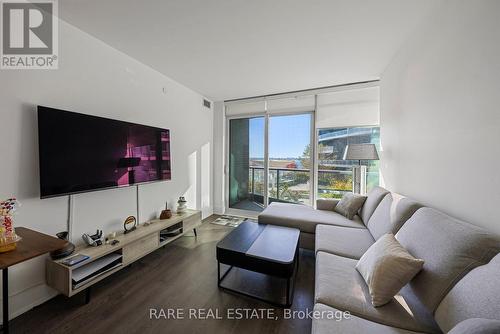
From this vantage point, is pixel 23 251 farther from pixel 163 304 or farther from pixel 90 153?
pixel 163 304

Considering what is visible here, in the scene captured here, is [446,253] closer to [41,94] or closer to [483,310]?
[483,310]

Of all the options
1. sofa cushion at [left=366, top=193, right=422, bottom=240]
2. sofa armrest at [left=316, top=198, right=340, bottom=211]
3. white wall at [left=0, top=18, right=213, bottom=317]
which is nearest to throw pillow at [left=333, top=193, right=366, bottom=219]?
sofa armrest at [left=316, top=198, right=340, bottom=211]

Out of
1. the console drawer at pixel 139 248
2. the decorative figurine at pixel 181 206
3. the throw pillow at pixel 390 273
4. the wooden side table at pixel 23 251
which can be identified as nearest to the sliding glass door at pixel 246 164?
the decorative figurine at pixel 181 206

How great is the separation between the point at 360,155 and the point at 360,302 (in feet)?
6.78

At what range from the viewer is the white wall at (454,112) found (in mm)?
1136

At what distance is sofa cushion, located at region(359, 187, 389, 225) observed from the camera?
227cm

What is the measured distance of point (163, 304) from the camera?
1.66 m

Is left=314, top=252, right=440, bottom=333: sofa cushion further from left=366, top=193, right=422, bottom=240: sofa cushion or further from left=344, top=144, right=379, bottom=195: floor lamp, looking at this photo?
left=344, top=144, right=379, bottom=195: floor lamp

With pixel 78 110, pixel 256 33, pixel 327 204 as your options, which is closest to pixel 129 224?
pixel 78 110

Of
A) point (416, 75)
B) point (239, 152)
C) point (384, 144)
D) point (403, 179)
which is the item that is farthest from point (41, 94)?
point (384, 144)

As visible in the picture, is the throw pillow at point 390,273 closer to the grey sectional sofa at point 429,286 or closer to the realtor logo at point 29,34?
the grey sectional sofa at point 429,286

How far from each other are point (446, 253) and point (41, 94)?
10.3 feet

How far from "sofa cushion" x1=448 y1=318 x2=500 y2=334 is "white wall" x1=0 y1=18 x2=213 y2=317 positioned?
8.97 feet

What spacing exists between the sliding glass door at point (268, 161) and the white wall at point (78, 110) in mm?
1359
